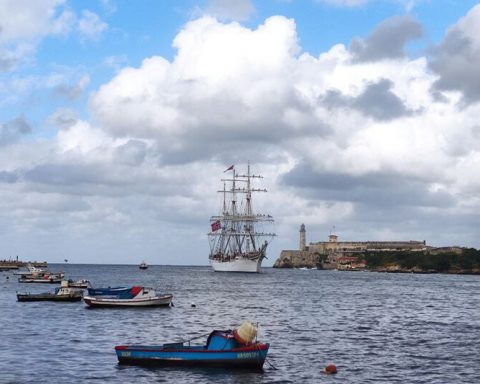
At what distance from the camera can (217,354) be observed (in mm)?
45688

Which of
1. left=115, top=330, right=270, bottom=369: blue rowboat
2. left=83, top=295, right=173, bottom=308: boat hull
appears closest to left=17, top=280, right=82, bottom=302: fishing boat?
left=83, top=295, right=173, bottom=308: boat hull

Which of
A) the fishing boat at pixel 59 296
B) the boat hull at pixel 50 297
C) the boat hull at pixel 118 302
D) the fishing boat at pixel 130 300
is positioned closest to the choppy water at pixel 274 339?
the boat hull at pixel 118 302

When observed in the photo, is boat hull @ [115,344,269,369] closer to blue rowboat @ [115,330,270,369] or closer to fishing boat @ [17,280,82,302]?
blue rowboat @ [115,330,270,369]

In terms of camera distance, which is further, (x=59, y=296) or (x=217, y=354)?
(x=59, y=296)

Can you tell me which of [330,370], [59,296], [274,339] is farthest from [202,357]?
[59,296]

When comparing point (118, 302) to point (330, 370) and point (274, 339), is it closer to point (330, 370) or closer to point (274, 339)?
point (274, 339)

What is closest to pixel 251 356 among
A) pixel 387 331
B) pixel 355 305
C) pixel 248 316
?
pixel 387 331

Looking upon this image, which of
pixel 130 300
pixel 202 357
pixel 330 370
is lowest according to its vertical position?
pixel 330 370

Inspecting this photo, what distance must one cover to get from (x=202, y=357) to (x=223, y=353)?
58.1 inches

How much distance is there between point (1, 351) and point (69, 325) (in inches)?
733

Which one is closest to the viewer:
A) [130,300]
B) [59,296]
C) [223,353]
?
[223,353]

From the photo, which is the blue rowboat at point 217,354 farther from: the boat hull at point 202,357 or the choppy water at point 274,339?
the choppy water at point 274,339

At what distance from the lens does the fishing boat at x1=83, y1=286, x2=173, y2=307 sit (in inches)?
3583

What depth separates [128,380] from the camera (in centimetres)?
4284
